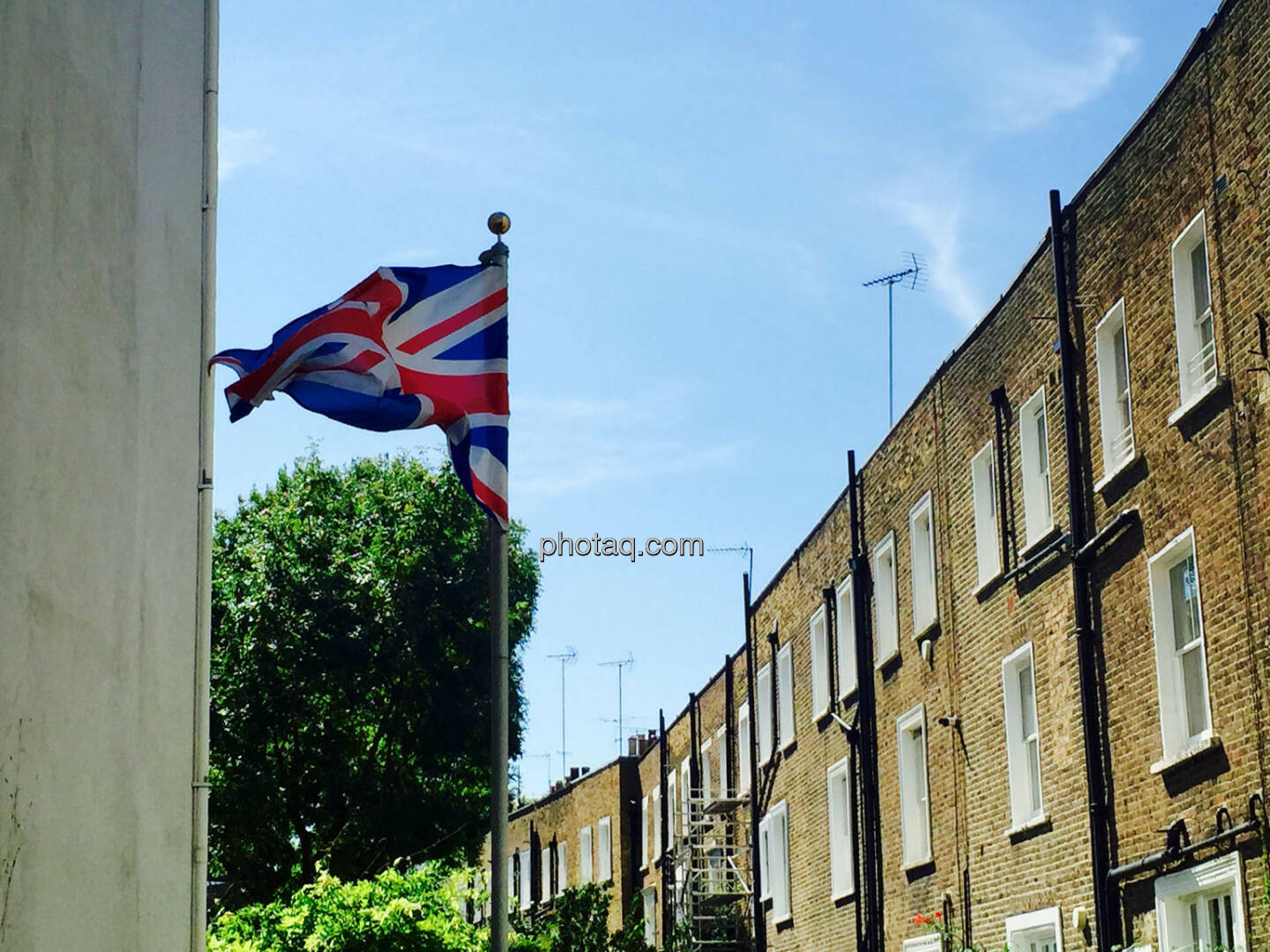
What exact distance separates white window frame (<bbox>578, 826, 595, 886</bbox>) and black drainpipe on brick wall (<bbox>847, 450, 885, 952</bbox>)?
2660 cm

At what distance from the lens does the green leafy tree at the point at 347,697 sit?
34.0 metres

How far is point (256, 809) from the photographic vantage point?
33.8 metres

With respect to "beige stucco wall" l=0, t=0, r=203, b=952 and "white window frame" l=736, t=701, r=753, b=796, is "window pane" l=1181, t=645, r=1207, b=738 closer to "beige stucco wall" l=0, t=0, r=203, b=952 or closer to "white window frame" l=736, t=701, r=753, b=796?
"beige stucco wall" l=0, t=0, r=203, b=952

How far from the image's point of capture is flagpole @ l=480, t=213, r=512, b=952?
10.3 m

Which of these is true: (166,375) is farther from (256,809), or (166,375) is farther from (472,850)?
(472,850)

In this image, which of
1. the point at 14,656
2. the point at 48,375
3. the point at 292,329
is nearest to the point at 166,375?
the point at 292,329

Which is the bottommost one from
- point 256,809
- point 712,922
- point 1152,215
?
point 712,922

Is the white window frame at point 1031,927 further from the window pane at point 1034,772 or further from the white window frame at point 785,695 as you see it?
the white window frame at point 785,695

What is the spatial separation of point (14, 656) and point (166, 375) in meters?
3.22

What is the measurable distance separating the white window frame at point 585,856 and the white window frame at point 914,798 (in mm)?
28767

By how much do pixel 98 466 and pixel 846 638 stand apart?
65.9 ft

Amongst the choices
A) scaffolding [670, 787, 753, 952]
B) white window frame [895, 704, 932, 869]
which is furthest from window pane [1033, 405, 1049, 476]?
scaffolding [670, 787, 753, 952]

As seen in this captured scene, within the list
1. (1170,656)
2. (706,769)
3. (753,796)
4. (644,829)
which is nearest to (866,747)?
(753,796)

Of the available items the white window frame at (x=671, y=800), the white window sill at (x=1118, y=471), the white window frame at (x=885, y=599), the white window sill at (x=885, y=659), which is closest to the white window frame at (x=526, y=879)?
the white window frame at (x=671, y=800)
